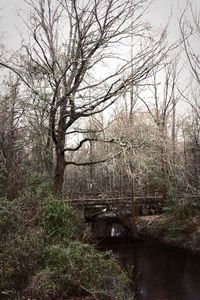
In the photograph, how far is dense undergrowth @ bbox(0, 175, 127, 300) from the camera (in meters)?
Answer: 7.59

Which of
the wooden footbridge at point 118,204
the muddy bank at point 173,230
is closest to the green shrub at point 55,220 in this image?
the muddy bank at point 173,230

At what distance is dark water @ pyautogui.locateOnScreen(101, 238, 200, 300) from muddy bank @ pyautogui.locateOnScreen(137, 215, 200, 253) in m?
0.66

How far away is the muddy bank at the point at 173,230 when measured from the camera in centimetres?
1888

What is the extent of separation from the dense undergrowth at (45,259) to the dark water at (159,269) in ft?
10.0

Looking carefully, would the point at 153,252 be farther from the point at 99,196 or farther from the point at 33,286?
the point at 33,286

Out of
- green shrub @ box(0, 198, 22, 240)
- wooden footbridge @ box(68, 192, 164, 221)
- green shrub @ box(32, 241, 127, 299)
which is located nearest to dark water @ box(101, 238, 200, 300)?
wooden footbridge @ box(68, 192, 164, 221)

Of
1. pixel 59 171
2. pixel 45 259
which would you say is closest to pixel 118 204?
pixel 59 171

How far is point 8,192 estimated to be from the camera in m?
9.34

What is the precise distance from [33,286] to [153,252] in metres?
11.9

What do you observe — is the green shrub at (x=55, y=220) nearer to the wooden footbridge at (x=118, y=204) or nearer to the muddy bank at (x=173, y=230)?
the muddy bank at (x=173, y=230)

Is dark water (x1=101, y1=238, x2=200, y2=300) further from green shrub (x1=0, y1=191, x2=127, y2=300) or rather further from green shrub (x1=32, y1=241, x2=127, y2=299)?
green shrub (x1=0, y1=191, x2=127, y2=300)

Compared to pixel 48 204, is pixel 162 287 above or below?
below

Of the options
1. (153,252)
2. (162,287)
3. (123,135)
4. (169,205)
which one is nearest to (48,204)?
(123,135)

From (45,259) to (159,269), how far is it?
7953 millimetres
